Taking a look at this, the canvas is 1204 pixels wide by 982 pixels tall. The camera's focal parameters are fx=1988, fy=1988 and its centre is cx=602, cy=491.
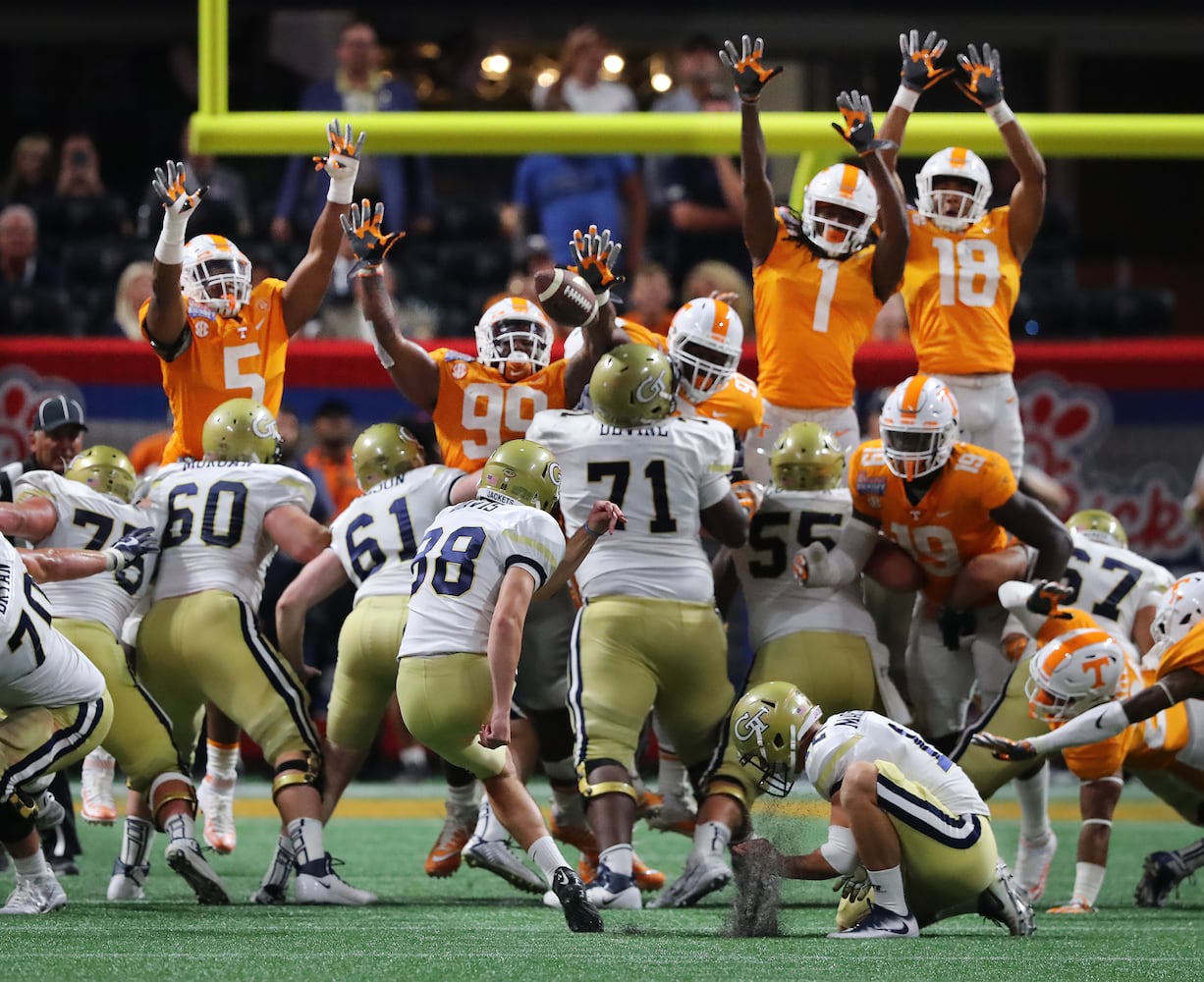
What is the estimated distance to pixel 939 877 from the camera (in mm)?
5957

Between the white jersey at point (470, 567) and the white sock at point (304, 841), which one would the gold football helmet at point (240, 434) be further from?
the white sock at point (304, 841)

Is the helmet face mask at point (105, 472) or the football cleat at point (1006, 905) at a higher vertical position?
the helmet face mask at point (105, 472)

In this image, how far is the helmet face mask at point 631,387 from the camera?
693 centimetres

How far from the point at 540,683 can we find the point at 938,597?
1.57m

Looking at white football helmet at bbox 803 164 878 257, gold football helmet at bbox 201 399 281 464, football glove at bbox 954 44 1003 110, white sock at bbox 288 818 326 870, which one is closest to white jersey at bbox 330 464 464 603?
gold football helmet at bbox 201 399 281 464

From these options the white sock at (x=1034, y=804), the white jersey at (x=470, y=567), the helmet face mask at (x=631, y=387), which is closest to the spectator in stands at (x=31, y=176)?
the helmet face mask at (x=631, y=387)

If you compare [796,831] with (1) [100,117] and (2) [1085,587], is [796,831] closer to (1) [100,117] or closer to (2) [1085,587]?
(2) [1085,587]

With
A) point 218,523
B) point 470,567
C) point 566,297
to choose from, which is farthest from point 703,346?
point 218,523

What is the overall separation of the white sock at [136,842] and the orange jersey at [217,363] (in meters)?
1.52

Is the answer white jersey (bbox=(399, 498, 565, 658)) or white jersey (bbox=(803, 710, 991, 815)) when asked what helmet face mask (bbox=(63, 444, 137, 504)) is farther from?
white jersey (bbox=(803, 710, 991, 815))

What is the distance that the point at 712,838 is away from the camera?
6953mm

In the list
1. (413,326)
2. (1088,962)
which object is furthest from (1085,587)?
(413,326)

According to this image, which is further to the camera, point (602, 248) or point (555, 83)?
point (555, 83)

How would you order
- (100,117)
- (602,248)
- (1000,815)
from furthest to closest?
(100,117) → (1000,815) → (602,248)
